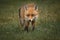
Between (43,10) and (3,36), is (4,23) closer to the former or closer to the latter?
(3,36)

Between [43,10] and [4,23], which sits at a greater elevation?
[43,10]

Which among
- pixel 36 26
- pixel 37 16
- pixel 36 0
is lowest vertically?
pixel 36 26

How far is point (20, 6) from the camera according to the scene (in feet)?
6.64

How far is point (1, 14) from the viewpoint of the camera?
2.00 metres

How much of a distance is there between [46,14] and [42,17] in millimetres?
62

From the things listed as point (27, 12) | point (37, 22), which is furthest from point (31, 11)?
point (37, 22)

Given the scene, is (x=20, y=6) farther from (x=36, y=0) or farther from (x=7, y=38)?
(x=7, y=38)

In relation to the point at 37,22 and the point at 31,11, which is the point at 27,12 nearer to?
the point at 31,11

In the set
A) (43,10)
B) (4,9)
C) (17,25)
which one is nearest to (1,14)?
(4,9)

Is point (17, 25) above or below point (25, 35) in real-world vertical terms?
above

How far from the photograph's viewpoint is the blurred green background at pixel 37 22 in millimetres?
2012

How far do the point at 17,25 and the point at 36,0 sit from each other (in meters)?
0.38

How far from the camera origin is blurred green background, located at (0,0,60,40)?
2.01 meters

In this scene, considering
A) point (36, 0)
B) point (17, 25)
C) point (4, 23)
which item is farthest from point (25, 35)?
point (36, 0)
